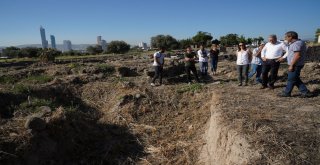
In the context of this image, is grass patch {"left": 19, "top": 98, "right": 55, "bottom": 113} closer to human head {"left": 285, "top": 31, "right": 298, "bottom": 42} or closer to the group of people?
the group of people

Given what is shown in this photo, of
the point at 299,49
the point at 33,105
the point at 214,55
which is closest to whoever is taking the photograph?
the point at 299,49

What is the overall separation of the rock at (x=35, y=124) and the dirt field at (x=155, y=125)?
18 mm

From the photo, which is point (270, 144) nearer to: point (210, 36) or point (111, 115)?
point (111, 115)

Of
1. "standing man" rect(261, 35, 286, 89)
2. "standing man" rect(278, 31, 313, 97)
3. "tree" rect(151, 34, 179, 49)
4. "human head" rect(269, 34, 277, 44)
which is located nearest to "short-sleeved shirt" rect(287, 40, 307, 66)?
"standing man" rect(278, 31, 313, 97)

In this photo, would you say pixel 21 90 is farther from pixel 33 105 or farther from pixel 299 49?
pixel 299 49

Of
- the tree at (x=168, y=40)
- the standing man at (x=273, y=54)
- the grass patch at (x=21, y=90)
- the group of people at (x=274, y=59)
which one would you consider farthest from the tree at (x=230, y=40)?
the grass patch at (x=21, y=90)

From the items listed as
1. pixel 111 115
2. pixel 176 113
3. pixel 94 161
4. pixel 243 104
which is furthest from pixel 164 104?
pixel 94 161

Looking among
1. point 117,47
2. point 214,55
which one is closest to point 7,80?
point 214,55

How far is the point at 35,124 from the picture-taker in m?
5.15

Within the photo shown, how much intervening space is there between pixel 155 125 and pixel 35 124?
282 cm

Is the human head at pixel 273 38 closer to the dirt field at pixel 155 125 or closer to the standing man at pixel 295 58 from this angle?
the standing man at pixel 295 58

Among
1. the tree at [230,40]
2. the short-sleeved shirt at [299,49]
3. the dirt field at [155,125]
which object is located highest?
the tree at [230,40]

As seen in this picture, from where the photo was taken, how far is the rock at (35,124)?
510cm

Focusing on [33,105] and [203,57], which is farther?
[203,57]
